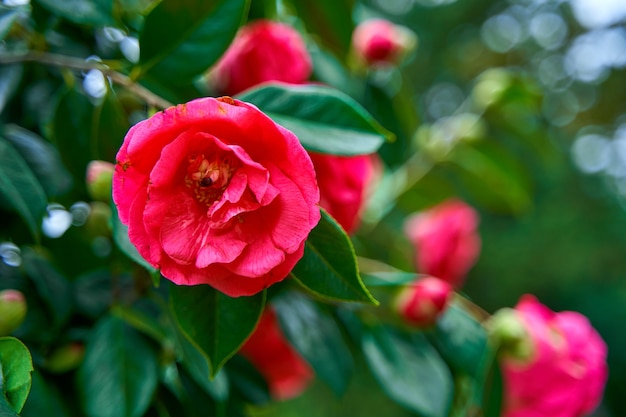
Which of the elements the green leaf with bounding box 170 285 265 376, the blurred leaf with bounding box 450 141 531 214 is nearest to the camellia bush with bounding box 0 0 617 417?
the green leaf with bounding box 170 285 265 376

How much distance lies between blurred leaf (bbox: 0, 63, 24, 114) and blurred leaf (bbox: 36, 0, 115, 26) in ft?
0.18

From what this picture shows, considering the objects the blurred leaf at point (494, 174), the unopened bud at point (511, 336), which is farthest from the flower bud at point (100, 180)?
the blurred leaf at point (494, 174)

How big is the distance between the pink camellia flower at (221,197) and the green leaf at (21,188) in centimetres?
9

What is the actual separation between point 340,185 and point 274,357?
0.25 m

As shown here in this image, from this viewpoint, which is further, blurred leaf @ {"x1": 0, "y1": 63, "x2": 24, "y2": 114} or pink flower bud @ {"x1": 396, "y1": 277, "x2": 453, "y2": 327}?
pink flower bud @ {"x1": 396, "y1": 277, "x2": 453, "y2": 327}

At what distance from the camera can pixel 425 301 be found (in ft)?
1.96

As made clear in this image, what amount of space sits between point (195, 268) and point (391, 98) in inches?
17.3

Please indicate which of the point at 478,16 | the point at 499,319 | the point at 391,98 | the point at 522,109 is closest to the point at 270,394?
the point at 499,319

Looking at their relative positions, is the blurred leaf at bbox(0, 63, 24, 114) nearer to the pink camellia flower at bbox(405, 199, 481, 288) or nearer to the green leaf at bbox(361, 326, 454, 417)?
the green leaf at bbox(361, 326, 454, 417)

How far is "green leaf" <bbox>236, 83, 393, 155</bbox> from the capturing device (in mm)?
431

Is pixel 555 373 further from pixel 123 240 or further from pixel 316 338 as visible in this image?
pixel 123 240

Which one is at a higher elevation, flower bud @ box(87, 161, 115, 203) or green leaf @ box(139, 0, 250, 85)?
green leaf @ box(139, 0, 250, 85)

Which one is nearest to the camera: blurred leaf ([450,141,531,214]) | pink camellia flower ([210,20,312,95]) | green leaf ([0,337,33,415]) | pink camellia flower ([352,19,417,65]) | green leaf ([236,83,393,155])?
green leaf ([0,337,33,415])

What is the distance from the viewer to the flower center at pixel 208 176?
366mm
